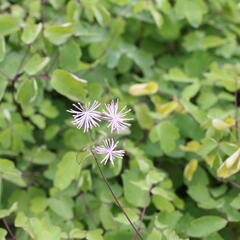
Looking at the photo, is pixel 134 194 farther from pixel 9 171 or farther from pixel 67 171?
pixel 9 171

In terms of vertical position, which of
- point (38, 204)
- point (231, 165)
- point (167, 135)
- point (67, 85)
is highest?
point (67, 85)

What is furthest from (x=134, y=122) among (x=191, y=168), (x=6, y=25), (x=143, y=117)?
(x=6, y=25)

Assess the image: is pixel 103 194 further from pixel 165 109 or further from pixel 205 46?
pixel 205 46

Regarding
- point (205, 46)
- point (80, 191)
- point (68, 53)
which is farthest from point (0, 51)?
point (205, 46)

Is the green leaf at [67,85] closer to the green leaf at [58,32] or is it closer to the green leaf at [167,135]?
the green leaf at [58,32]

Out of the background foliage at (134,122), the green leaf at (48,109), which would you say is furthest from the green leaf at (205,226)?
the green leaf at (48,109)

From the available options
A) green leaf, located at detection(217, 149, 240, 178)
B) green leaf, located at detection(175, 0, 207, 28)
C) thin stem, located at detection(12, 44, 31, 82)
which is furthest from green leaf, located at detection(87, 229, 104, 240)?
green leaf, located at detection(175, 0, 207, 28)

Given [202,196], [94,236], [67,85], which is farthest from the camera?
[202,196]
